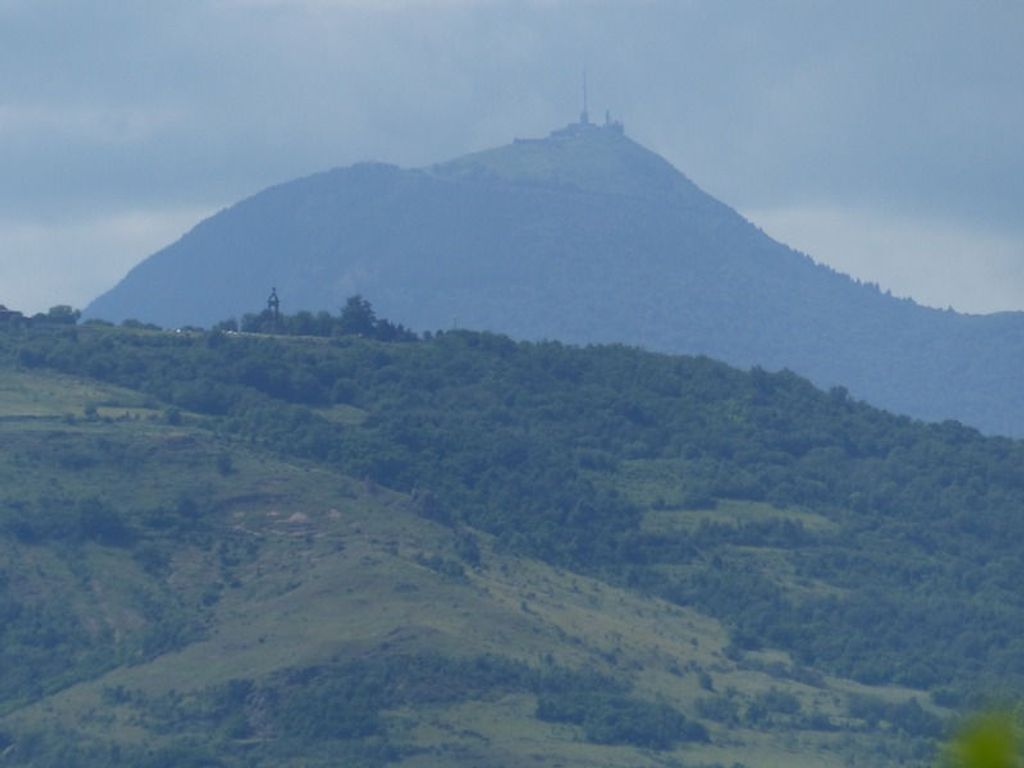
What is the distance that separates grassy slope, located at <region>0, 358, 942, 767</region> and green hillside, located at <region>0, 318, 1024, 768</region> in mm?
141

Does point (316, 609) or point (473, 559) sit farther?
point (473, 559)

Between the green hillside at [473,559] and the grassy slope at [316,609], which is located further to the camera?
the green hillside at [473,559]

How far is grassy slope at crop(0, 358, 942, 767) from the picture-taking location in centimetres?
7156

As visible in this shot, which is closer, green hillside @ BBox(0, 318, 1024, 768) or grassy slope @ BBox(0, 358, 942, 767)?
grassy slope @ BBox(0, 358, 942, 767)

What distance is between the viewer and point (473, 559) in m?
85.6

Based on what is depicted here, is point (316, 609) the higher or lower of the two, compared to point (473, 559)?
lower

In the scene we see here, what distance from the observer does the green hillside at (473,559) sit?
72.2m

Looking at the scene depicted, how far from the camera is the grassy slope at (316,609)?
71562mm

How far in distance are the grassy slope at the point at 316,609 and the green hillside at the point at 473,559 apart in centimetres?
14

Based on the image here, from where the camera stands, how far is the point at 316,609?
3051 inches

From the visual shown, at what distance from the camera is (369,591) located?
78438 mm

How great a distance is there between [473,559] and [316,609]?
947cm

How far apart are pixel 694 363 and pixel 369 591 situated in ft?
150

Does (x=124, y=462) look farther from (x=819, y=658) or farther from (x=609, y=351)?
(x=609, y=351)
